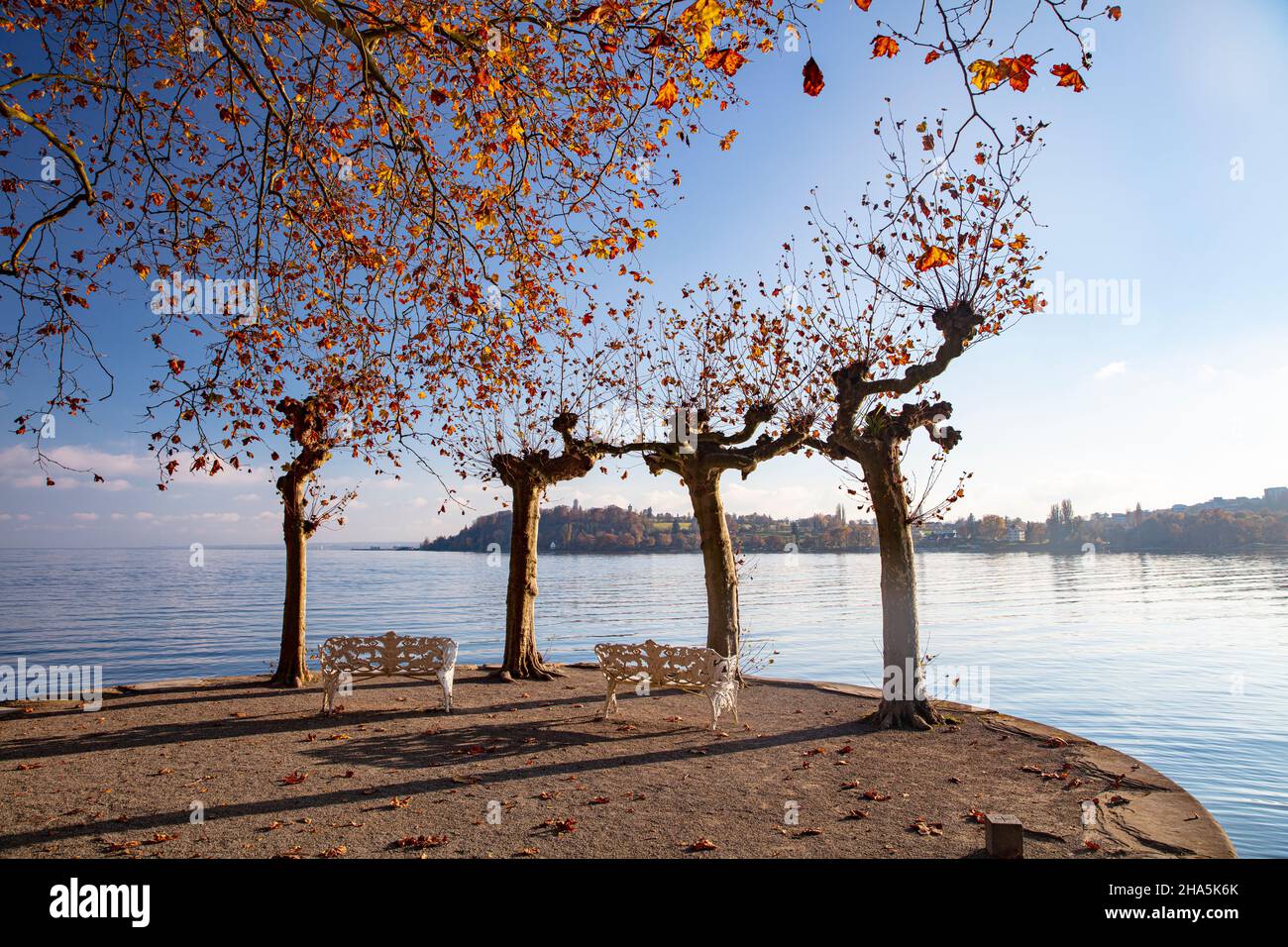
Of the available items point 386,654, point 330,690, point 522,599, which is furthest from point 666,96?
point 522,599

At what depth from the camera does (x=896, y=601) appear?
36.0 feet

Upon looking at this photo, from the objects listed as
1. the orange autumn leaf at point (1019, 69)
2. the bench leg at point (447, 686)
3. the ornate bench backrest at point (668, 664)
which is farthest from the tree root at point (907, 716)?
the orange autumn leaf at point (1019, 69)

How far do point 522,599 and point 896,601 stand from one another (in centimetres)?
738

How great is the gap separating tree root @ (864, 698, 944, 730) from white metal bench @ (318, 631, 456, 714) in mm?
6605

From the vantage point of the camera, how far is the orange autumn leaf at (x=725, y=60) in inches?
165

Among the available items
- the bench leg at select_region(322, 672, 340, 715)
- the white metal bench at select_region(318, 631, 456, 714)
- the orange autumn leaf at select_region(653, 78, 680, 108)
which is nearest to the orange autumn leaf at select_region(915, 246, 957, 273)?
the orange autumn leaf at select_region(653, 78, 680, 108)

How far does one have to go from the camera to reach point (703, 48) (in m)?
4.08

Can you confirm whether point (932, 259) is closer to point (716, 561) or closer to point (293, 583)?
point (716, 561)

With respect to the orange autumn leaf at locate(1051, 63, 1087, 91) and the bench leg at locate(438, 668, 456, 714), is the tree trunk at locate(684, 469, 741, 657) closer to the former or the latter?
the bench leg at locate(438, 668, 456, 714)

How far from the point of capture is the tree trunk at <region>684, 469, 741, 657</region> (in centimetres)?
1399
